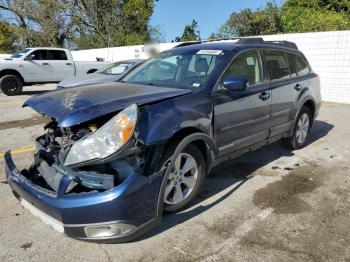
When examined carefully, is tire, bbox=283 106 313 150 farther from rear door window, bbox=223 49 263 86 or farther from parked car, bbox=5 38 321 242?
rear door window, bbox=223 49 263 86

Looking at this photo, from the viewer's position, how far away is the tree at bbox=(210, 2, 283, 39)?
3050 cm

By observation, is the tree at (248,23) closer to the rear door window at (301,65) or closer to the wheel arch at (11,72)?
the wheel arch at (11,72)

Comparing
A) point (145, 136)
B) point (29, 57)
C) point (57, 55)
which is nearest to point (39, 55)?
point (29, 57)

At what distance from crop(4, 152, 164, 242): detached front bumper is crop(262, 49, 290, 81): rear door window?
8.91ft

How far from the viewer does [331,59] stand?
12.2 metres

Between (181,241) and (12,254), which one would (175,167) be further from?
(12,254)

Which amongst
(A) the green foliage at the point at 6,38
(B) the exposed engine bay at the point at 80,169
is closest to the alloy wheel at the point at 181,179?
(B) the exposed engine bay at the point at 80,169

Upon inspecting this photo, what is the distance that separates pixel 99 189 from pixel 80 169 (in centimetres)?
24

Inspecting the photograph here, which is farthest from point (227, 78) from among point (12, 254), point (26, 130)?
point (26, 130)

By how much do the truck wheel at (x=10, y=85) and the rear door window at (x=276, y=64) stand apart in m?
11.0

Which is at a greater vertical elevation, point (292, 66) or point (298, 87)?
point (292, 66)

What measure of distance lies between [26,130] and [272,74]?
199 inches

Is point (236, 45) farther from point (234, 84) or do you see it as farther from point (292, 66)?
point (292, 66)

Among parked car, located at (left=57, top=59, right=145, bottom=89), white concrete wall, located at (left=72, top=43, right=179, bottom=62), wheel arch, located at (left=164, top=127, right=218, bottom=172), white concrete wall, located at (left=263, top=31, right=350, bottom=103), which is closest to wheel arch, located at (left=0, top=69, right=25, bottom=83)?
parked car, located at (left=57, top=59, right=145, bottom=89)
